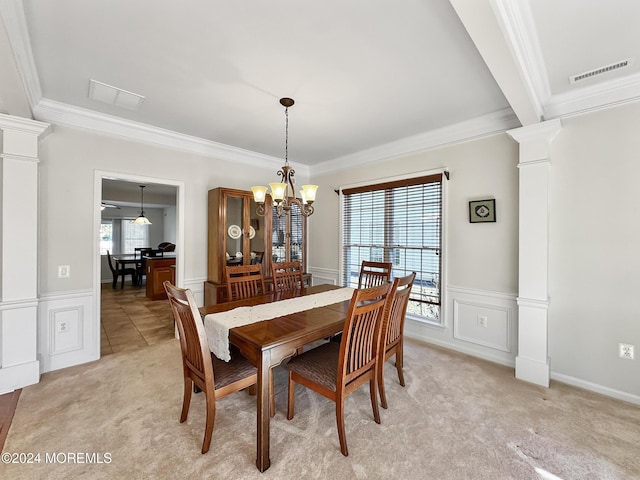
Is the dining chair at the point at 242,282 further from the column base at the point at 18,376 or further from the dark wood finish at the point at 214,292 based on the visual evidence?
the column base at the point at 18,376

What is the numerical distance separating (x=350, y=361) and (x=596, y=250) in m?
2.38

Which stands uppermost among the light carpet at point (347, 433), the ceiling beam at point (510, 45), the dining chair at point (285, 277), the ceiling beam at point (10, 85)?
the ceiling beam at point (510, 45)

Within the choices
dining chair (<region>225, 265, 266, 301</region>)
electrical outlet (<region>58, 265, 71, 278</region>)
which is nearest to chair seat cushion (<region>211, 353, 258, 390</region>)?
dining chair (<region>225, 265, 266, 301</region>)

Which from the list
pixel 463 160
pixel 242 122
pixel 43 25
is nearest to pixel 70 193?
pixel 43 25

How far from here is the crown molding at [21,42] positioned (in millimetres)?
1466

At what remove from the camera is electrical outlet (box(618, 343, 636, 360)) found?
2.30 metres

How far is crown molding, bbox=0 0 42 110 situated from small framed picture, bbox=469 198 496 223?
379 cm

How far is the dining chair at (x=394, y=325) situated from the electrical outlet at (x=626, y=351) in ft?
5.83

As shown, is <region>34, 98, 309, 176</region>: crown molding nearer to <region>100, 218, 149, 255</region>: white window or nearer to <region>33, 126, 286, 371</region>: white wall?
<region>33, 126, 286, 371</region>: white wall

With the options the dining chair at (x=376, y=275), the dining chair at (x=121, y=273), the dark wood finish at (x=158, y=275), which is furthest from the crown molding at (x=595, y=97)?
the dining chair at (x=121, y=273)

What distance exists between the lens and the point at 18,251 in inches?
99.7

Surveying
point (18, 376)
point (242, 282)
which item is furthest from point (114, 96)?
point (18, 376)

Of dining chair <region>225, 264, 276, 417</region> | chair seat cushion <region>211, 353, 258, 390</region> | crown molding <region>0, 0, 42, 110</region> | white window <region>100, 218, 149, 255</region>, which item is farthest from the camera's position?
white window <region>100, 218, 149, 255</region>

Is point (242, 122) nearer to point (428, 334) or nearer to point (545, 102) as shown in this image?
point (545, 102)
